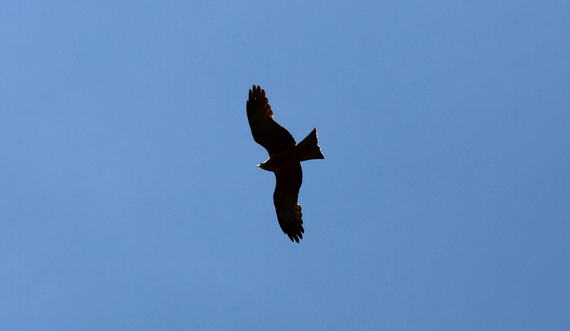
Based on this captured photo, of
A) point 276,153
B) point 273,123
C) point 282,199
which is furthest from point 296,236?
point 273,123

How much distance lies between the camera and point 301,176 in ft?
39.0

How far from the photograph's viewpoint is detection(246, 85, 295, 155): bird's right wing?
11.1 m

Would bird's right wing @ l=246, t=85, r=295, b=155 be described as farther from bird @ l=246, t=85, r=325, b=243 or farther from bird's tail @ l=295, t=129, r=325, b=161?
bird's tail @ l=295, t=129, r=325, b=161

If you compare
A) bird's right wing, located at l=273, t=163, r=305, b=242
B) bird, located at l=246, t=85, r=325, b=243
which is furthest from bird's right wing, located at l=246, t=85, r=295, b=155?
bird's right wing, located at l=273, t=163, r=305, b=242

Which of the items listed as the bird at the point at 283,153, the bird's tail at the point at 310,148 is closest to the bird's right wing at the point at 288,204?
the bird at the point at 283,153

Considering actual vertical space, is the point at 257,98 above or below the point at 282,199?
above

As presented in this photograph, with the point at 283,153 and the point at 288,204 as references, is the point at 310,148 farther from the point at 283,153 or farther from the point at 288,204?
the point at 288,204

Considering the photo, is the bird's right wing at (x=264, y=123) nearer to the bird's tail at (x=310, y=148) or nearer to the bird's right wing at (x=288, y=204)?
the bird's tail at (x=310, y=148)

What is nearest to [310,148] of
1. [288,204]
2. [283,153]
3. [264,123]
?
[283,153]

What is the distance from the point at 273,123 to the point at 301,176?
1766mm

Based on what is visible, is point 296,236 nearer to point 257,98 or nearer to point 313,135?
point 313,135

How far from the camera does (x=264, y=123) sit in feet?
36.6

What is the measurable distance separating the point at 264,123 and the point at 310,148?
1.37 metres

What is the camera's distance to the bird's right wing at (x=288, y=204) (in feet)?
39.4
